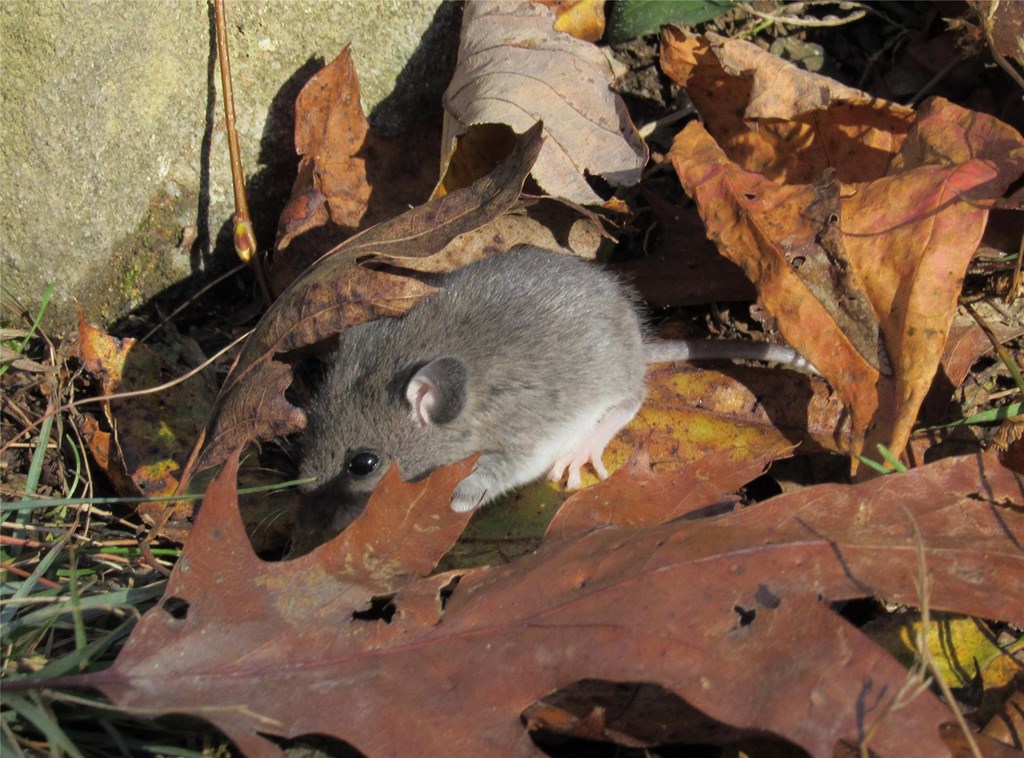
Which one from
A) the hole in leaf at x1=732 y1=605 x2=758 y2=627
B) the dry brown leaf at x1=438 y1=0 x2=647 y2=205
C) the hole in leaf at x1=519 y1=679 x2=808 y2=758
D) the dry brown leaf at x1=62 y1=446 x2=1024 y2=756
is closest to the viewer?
the dry brown leaf at x1=62 y1=446 x2=1024 y2=756

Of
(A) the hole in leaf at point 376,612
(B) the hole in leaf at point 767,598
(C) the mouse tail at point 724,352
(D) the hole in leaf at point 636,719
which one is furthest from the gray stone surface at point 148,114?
(B) the hole in leaf at point 767,598

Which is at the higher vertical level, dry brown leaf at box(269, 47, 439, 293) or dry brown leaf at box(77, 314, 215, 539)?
dry brown leaf at box(269, 47, 439, 293)

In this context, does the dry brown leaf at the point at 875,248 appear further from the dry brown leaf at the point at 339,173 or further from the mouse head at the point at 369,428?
the dry brown leaf at the point at 339,173

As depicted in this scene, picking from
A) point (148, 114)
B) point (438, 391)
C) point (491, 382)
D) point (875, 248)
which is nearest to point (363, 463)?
point (438, 391)

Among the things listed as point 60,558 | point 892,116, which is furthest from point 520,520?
point 892,116

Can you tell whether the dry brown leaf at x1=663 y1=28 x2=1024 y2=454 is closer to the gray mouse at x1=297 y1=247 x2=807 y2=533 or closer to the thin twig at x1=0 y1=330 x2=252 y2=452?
the gray mouse at x1=297 y1=247 x2=807 y2=533

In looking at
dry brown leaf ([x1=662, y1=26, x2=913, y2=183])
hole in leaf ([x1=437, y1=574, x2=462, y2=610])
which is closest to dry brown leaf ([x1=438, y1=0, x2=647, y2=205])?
dry brown leaf ([x1=662, y1=26, x2=913, y2=183])

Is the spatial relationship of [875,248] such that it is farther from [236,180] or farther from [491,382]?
[236,180]
